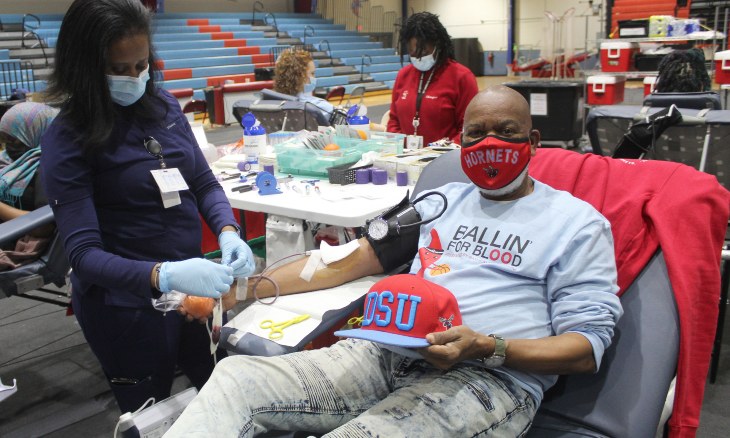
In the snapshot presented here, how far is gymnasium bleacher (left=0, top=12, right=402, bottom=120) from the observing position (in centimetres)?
1115

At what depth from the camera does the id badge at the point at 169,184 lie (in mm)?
1579

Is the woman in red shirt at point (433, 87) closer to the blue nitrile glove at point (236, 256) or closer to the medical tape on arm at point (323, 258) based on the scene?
the medical tape on arm at point (323, 258)

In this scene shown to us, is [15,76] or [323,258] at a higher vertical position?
[15,76]

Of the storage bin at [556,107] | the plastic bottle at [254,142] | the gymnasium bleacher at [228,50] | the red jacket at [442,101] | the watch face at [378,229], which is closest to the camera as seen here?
the watch face at [378,229]

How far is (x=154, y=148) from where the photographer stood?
1606mm

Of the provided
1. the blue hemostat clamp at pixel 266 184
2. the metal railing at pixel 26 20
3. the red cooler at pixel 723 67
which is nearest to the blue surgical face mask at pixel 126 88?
the blue hemostat clamp at pixel 266 184

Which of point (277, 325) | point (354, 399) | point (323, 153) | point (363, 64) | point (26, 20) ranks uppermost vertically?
point (26, 20)

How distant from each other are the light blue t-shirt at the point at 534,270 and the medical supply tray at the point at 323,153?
45.5 inches

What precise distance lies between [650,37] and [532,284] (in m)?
5.97

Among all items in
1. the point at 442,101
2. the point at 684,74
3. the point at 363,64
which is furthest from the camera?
the point at 363,64

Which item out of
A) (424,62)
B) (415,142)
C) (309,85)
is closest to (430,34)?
(424,62)

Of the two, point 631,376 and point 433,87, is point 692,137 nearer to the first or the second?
point 433,87

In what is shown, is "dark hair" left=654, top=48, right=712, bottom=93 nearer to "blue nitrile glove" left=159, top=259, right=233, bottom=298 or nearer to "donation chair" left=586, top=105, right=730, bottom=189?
"donation chair" left=586, top=105, right=730, bottom=189

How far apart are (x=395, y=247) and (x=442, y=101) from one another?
179 centimetres
